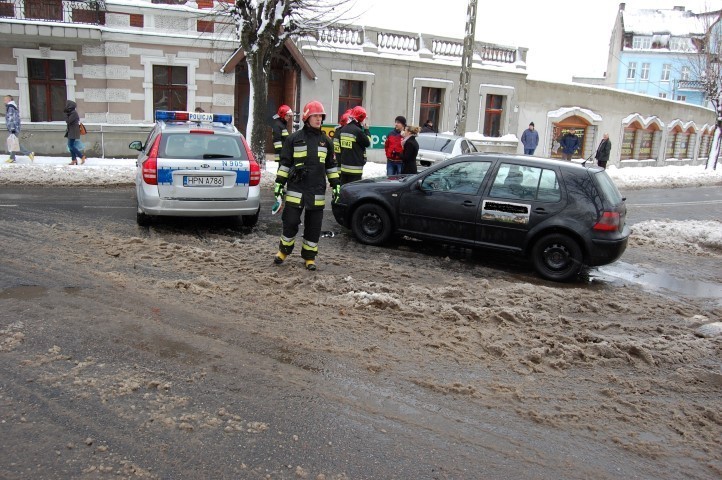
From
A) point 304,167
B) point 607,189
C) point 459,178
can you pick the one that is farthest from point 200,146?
point 607,189

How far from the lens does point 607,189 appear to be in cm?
788

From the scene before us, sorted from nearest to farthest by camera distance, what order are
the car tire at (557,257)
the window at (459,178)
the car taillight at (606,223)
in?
1. the car taillight at (606,223)
2. the car tire at (557,257)
3. the window at (459,178)

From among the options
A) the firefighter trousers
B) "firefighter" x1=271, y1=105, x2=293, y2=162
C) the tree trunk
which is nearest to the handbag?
the tree trunk

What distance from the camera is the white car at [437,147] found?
16766mm

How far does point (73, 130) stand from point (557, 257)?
13680 millimetres

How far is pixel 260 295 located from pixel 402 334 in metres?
1.62

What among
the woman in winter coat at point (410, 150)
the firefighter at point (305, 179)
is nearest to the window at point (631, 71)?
the woman in winter coat at point (410, 150)

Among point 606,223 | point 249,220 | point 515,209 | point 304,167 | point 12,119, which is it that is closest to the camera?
point 304,167

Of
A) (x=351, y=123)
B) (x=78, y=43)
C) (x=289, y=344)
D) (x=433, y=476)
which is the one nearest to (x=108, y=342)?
(x=289, y=344)

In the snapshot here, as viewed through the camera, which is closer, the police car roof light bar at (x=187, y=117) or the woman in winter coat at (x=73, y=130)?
the police car roof light bar at (x=187, y=117)

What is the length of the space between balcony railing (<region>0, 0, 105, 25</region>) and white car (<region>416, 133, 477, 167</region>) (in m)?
10.3

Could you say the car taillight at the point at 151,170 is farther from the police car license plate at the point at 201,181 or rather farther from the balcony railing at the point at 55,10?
the balcony railing at the point at 55,10

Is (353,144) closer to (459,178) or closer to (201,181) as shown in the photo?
(459,178)

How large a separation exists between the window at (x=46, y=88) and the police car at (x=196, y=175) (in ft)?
37.2
